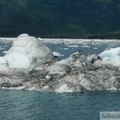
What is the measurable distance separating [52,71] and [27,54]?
4407 millimetres

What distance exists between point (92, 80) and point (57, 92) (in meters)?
4.27

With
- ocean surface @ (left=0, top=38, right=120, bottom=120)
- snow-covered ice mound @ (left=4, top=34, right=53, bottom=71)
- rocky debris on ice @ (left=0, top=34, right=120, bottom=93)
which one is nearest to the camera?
ocean surface @ (left=0, top=38, right=120, bottom=120)

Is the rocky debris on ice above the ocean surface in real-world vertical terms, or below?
above

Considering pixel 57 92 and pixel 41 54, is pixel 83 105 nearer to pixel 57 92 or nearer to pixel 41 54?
pixel 57 92

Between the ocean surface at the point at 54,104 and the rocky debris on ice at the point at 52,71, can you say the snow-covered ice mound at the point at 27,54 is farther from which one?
the ocean surface at the point at 54,104

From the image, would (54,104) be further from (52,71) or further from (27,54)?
(27,54)

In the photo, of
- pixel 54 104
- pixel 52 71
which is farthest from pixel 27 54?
pixel 54 104

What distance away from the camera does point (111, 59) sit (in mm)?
55375

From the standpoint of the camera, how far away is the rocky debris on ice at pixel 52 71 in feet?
161

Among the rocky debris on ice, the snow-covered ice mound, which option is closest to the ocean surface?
the rocky debris on ice

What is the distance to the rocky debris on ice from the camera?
49.2 metres

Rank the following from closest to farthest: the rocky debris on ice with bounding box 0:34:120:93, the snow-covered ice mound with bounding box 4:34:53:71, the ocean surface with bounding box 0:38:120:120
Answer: the ocean surface with bounding box 0:38:120:120
the rocky debris on ice with bounding box 0:34:120:93
the snow-covered ice mound with bounding box 4:34:53:71

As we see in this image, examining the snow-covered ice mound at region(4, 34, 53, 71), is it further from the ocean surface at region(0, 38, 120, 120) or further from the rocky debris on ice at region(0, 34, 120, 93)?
the ocean surface at region(0, 38, 120, 120)

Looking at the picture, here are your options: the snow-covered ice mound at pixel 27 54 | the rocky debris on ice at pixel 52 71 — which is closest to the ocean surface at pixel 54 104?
the rocky debris on ice at pixel 52 71
